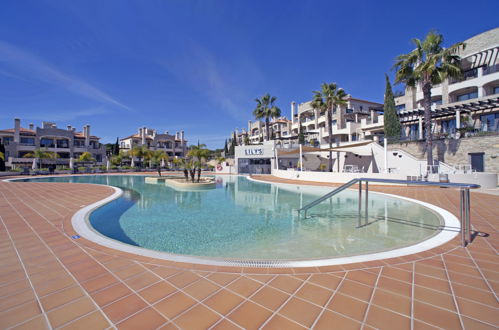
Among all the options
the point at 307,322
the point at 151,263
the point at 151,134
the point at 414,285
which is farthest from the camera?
the point at 151,134

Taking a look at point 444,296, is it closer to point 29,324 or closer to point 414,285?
point 414,285

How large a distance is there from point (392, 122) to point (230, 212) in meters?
25.0

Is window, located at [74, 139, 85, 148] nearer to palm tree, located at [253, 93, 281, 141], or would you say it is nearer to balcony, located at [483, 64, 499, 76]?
palm tree, located at [253, 93, 281, 141]

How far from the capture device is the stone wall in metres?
16.5

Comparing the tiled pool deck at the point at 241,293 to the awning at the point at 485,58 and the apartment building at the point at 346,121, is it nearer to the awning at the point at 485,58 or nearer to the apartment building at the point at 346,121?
the apartment building at the point at 346,121

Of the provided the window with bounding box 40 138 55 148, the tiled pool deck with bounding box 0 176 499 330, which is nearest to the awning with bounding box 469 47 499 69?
the tiled pool deck with bounding box 0 176 499 330

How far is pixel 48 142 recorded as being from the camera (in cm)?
4491

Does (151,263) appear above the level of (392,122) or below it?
below

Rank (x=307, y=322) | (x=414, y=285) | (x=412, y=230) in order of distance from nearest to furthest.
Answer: (x=307, y=322) → (x=414, y=285) → (x=412, y=230)

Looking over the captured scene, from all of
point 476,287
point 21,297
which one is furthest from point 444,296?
point 21,297

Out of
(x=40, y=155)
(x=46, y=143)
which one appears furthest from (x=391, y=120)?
(x=46, y=143)

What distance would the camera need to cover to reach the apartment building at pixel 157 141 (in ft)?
197

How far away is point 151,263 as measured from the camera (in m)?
3.81

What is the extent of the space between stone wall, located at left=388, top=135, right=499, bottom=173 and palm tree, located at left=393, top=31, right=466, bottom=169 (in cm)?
374
